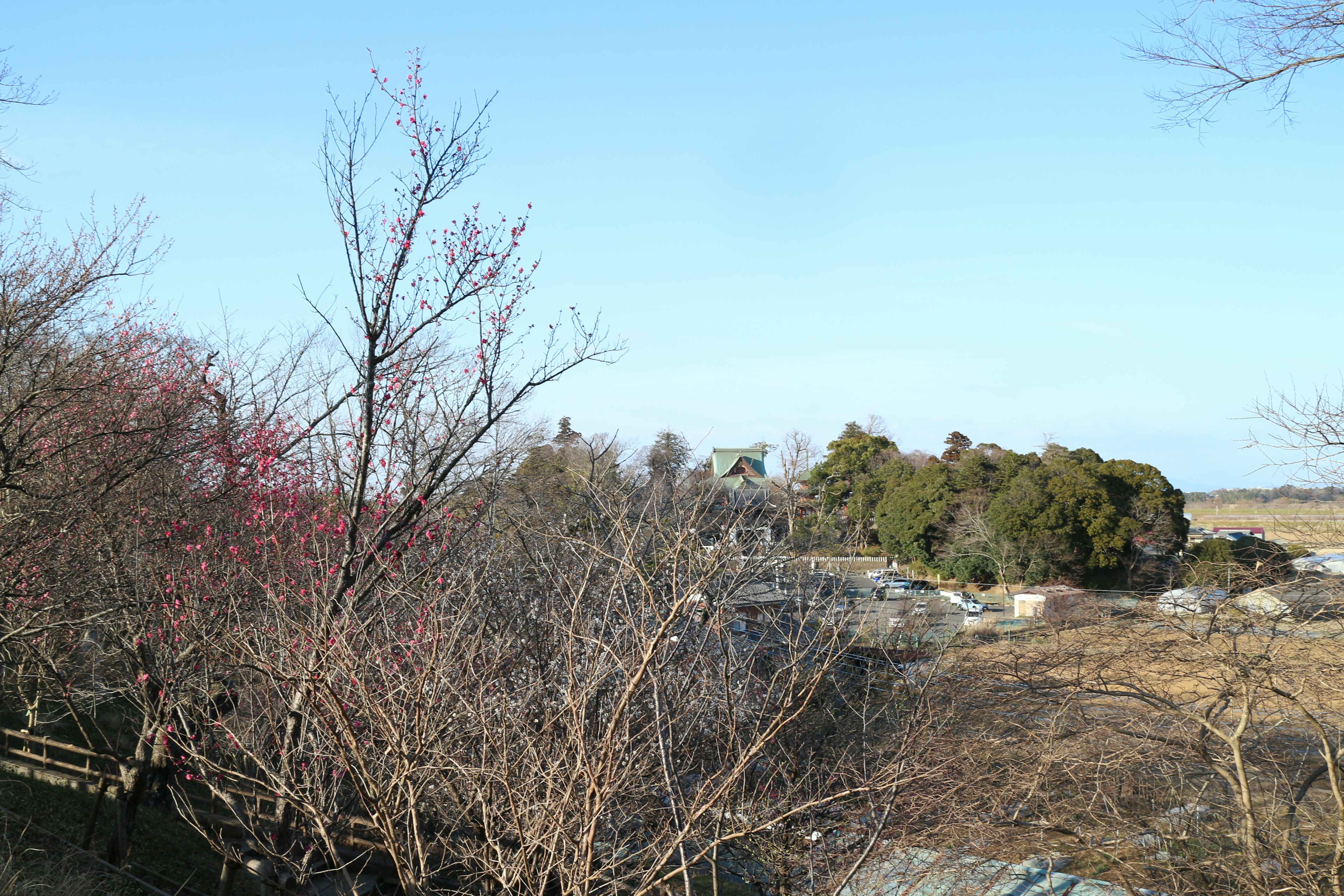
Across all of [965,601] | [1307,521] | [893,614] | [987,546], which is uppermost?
[1307,521]

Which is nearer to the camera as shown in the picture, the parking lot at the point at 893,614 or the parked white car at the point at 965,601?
the parking lot at the point at 893,614

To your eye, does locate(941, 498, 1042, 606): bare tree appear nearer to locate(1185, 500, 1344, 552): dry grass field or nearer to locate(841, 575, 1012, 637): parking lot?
locate(841, 575, 1012, 637): parking lot

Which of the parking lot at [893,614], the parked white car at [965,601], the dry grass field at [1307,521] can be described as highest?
the dry grass field at [1307,521]

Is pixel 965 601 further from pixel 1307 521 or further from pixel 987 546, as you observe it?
pixel 1307 521

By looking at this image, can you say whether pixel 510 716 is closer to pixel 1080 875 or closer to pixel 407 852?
pixel 407 852

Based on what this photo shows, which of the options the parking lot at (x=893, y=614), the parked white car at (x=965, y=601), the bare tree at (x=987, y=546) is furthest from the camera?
the bare tree at (x=987, y=546)

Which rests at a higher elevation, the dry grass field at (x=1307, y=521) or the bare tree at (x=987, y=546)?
the dry grass field at (x=1307, y=521)

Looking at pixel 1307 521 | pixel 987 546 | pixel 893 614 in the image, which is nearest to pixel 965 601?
pixel 987 546

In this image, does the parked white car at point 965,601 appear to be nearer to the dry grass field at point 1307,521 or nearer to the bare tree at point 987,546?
the bare tree at point 987,546

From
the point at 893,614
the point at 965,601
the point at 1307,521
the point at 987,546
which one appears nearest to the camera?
the point at 1307,521

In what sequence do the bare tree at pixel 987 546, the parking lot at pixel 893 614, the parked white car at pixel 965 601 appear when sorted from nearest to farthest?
the parking lot at pixel 893 614 < the parked white car at pixel 965 601 < the bare tree at pixel 987 546

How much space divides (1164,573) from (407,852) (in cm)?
2787

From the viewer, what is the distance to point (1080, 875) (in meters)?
9.57

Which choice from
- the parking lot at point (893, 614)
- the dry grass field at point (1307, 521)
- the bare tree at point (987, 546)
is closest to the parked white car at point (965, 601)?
the bare tree at point (987, 546)
